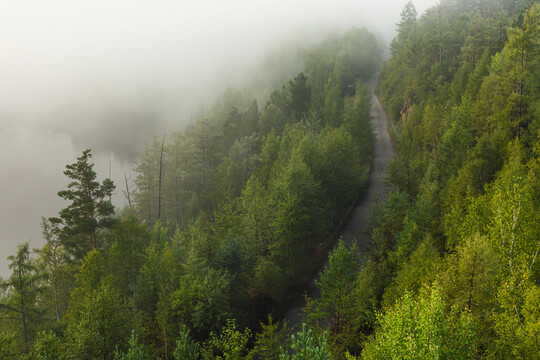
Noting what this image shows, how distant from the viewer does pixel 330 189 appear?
52375 mm

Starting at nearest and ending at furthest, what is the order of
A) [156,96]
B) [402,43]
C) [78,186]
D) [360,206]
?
1. [78,186]
2. [360,206]
3. [402,43]
4. [156,96]

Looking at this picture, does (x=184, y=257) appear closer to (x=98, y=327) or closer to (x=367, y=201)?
(x=98, y=327)

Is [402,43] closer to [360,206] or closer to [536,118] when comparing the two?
[360,206]

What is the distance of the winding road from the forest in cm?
160

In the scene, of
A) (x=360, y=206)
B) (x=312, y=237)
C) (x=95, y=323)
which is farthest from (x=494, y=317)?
(x=360, y=206)

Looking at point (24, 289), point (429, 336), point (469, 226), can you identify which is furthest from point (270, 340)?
point (24, 289)

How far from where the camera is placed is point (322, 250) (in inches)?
2003

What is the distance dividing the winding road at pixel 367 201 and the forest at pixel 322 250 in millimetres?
1603

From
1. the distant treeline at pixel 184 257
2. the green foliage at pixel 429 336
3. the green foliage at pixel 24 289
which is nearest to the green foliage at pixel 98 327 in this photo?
the distant treeline at pixel 184 257

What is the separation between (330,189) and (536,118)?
27017mm

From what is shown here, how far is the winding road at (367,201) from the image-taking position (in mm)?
42431

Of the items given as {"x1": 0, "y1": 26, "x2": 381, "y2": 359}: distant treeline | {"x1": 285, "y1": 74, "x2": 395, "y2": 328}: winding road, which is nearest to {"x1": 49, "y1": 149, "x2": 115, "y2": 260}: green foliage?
{"x1": 0, "y1": 26, "x2": 381, "y2": 359}: distant treeline

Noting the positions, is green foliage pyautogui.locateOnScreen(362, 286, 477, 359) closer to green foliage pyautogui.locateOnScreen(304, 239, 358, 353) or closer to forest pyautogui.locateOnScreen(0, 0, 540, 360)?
forest pyautogui.locateOnScreen(0, 0, 540, 360)

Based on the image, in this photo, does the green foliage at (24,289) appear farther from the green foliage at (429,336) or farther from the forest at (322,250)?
the green foliage at (429,336)
